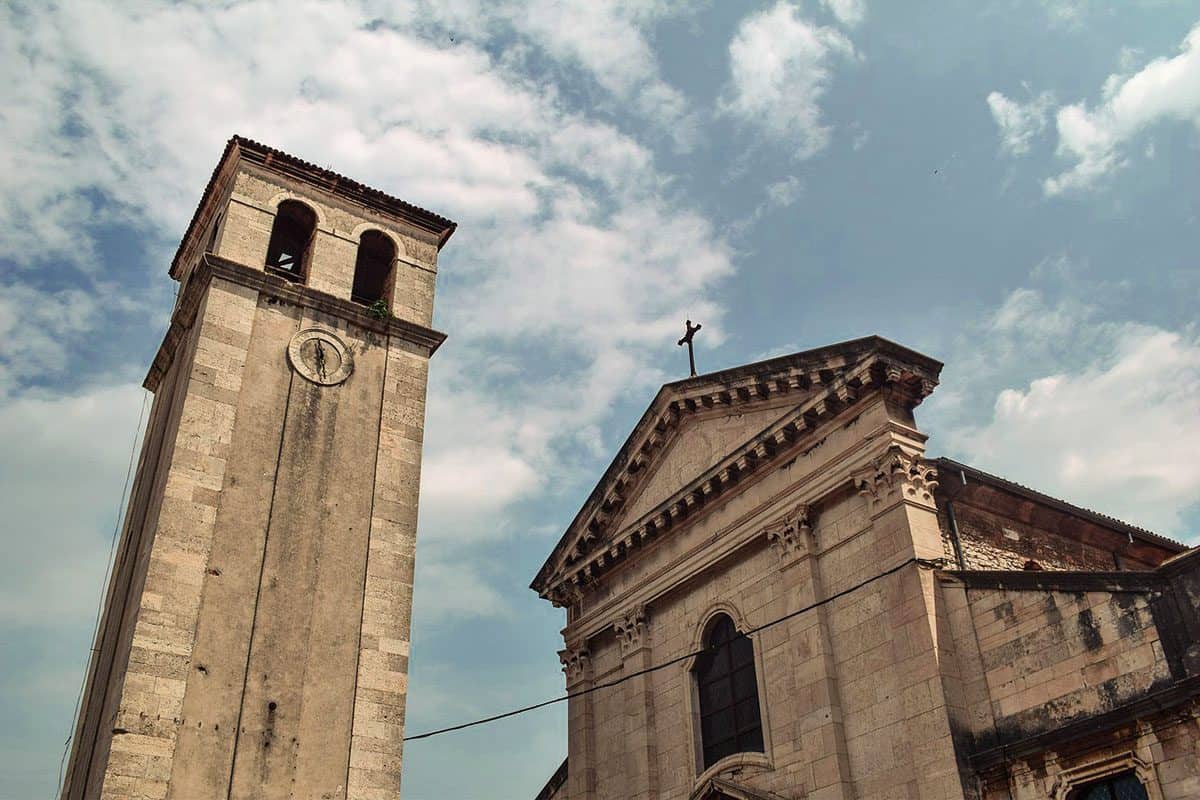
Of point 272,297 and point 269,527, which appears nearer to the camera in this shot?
point 269,527

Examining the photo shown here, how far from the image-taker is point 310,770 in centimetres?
1270

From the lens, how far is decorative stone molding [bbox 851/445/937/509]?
14.2 m

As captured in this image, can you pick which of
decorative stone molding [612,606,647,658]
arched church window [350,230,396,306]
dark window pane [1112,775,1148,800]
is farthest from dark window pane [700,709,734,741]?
arched church window [350,230,396,306]

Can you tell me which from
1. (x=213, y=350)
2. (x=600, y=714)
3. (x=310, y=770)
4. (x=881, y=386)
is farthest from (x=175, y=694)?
(x=881, y=386)

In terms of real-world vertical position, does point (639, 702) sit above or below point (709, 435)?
below

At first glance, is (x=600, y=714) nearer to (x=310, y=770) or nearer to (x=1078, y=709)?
(x=310, y=770)

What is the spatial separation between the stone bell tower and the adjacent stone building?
5093 millimetres

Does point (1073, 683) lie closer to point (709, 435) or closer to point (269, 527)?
point (709, 435)

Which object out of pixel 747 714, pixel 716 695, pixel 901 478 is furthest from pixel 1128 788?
pixel 716 695

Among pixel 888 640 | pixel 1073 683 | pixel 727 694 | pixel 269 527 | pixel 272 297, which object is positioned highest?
pixel 272 297

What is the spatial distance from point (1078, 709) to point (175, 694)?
33.4 feet

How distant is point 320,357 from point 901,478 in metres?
8.49

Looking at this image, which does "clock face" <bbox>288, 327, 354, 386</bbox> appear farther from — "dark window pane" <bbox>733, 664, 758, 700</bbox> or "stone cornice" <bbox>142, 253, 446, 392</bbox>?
"dark window pane" <bbox>733, 664, 758, 700</bbox>

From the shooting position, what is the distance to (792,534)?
51.7 feet
